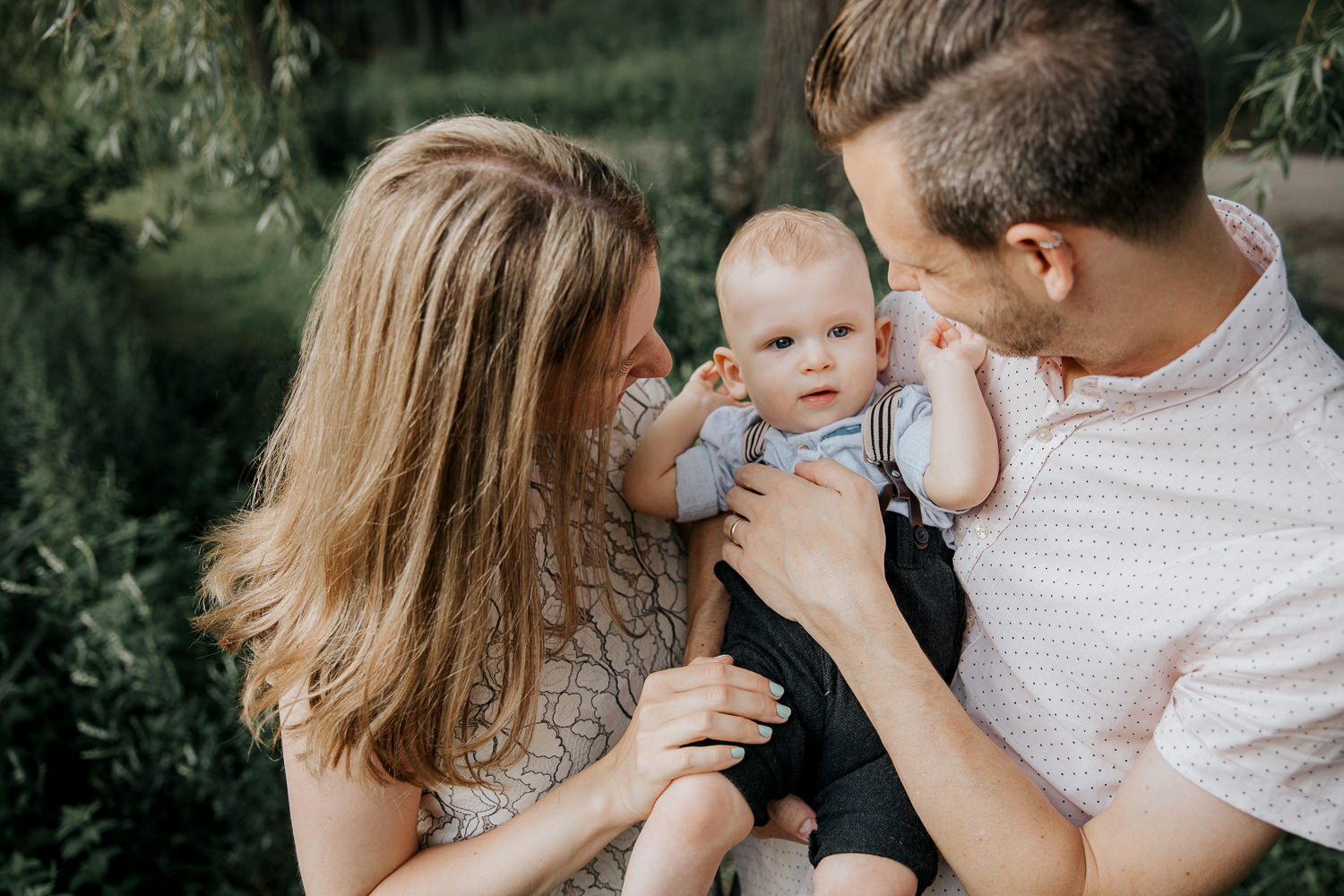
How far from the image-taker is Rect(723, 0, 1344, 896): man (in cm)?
124

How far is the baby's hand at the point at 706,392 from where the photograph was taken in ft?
6.47

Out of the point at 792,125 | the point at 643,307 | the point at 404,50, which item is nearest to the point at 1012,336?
the point at 643,307

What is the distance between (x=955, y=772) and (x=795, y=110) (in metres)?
4.26

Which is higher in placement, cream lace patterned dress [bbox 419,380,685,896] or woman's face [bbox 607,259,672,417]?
woman's face [bbox 607,259,672,417]

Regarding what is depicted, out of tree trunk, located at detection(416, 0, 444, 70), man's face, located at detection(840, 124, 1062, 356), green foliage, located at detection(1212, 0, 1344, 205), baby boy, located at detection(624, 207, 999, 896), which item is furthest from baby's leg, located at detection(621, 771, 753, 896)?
tree trunk, located at detection(416, 0, 444, 70)

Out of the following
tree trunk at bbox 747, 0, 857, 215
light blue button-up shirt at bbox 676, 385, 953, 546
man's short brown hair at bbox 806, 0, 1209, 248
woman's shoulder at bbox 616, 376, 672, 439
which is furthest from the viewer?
tree trunk at bbox 747, 0, 857, 215

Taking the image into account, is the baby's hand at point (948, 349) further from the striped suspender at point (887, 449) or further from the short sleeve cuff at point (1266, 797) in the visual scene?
the short sleeve cuff at point (1266, 797)

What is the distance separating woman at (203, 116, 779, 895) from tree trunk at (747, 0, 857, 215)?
3.27m

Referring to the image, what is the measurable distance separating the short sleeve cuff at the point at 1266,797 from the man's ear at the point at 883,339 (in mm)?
929

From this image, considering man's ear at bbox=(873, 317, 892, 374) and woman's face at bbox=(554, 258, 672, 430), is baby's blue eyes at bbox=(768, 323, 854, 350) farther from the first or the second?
woman's face at bbox=(554, 258, 672, 430)

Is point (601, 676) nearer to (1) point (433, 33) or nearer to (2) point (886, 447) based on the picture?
(2) point (886, 447)

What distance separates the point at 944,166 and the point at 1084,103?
0.20m

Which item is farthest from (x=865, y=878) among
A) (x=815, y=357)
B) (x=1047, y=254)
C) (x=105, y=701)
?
(x=105, y=701)

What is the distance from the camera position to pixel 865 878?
151cm
